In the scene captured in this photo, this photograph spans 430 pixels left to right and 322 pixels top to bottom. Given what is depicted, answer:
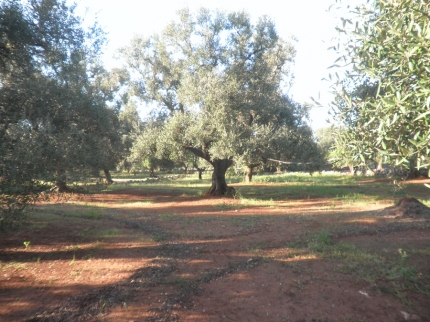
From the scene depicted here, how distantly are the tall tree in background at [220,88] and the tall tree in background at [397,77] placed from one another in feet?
34.6

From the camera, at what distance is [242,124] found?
58.1 ft

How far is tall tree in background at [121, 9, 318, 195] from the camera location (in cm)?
1697

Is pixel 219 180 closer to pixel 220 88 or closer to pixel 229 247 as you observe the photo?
pixel 220 88

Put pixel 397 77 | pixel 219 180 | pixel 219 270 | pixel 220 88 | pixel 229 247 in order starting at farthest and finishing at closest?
pixel 219 180
pixel 220 88
pixel 229 247
pixel 219 270
pixel 397 77

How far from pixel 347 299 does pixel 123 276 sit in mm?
4652

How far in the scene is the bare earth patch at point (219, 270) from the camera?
5328 millimetres

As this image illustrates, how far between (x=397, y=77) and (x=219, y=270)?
17.5 ft

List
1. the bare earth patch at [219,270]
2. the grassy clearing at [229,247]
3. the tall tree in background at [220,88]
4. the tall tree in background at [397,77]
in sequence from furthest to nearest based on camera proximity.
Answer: the tall tree in background at [220,88] → the grassy clearing at [229,247] → the bare earth patch at [219,270] → the tall tree in background at [397,77]

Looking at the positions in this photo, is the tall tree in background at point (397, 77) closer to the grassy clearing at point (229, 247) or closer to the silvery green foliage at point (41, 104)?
the grassy clearing at point (229, 247)

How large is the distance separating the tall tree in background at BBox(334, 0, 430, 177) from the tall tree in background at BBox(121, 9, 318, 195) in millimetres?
10553

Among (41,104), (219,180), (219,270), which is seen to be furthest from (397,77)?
(219,180)

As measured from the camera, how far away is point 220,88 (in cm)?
1691

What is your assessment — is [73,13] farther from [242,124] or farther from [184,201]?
[184,201]

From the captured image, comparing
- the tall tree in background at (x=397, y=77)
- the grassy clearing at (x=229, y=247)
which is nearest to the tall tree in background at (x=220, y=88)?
the grassy clearing at (x=229, y=247)
